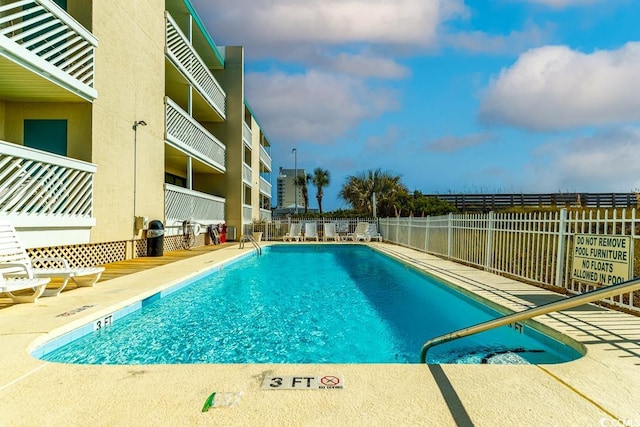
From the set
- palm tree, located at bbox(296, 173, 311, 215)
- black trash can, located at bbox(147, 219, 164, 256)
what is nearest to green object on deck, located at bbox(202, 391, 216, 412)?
black trash can, located at bbox(147, 219, 164, 256)

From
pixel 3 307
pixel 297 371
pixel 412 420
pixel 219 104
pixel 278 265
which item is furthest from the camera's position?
pixel 219 104

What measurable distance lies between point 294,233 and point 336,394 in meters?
19.0

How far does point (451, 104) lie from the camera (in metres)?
19.4

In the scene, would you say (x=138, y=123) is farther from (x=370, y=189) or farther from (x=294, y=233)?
(x=370, y=189)

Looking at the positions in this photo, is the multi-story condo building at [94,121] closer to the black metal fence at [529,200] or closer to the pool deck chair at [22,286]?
the pool deck chair at [22,286]

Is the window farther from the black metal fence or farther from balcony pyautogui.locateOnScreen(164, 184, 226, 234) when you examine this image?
the black metal fence

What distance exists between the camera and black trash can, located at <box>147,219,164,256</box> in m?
10.9

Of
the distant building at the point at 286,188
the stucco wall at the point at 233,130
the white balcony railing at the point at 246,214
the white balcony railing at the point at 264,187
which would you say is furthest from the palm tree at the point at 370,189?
the distant building at the point at 286,188

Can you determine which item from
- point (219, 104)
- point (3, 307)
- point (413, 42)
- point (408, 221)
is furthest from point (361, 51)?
point (3, 307)

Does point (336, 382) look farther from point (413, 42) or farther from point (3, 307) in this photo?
point (413, 42)

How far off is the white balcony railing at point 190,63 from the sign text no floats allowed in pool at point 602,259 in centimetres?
1225

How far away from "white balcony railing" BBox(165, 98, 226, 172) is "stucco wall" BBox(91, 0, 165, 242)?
633 millimetres

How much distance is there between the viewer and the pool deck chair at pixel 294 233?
805 inches

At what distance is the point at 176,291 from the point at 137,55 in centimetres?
702
